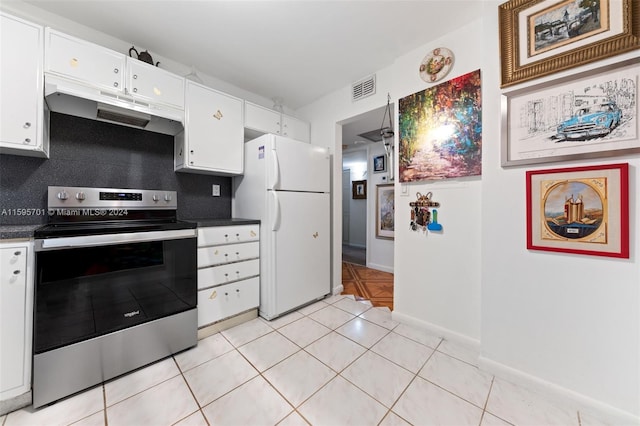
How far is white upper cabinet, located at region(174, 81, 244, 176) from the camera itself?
81.4 inches

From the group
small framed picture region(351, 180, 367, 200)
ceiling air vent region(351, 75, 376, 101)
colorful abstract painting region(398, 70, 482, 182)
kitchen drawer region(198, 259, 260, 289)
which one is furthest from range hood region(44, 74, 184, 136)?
small framed picture region(351, 180, 367, 200)

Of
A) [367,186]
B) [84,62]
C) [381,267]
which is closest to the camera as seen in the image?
[84,62]

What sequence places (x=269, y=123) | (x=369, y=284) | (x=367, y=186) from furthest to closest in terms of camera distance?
(x=367, y=186) < (x=369, y=284) < (x=269, y=123)

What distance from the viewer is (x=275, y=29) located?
187cm

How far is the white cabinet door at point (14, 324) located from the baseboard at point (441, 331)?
259 cm

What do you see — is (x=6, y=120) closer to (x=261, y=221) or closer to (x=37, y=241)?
(x=37, y=241)

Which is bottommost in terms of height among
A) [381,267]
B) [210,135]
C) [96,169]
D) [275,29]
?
[381,267]

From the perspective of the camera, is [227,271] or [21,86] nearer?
[21,86]

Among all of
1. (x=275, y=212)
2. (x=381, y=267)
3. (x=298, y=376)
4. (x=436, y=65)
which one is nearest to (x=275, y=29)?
(x=436, y=65)

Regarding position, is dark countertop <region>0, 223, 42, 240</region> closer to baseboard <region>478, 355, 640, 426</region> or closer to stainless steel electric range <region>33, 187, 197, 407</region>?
stainless steel electric range <region>33, 187, 197, 407</region>

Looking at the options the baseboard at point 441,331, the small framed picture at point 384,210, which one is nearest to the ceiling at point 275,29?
the small framed picture at point 384,210

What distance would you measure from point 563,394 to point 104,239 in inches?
114

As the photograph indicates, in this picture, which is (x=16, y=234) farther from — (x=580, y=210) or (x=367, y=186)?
(x=367, y=186)

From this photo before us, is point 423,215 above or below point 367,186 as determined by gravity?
below
